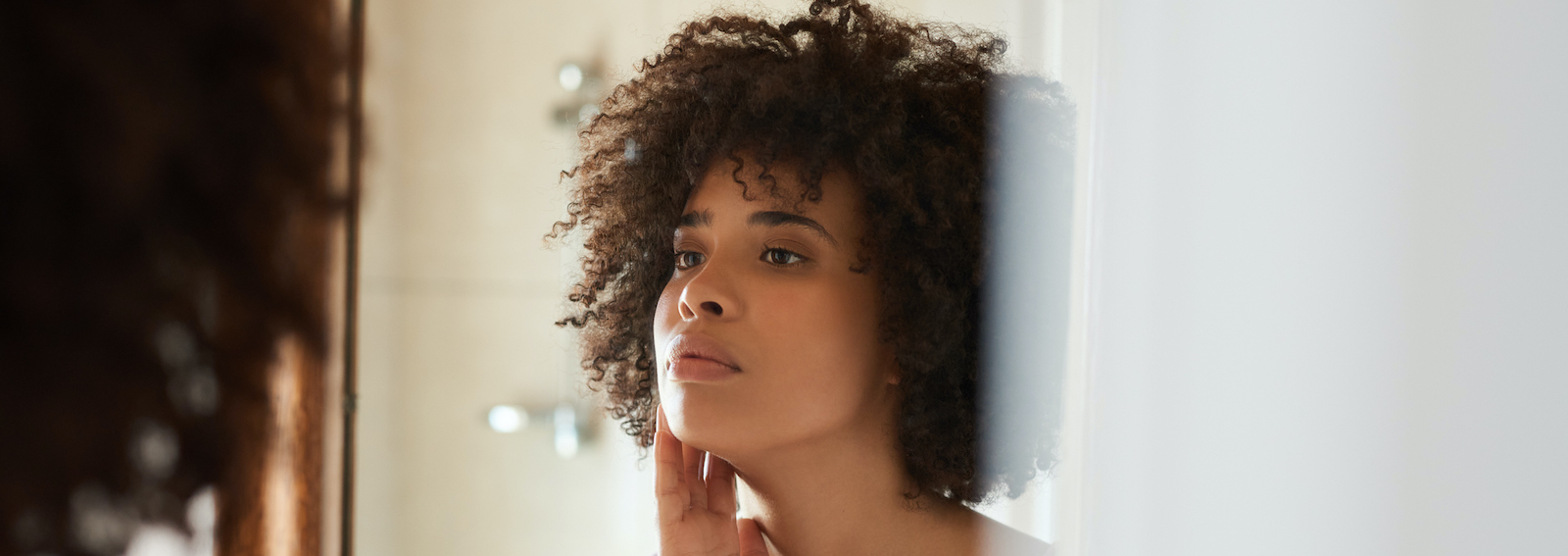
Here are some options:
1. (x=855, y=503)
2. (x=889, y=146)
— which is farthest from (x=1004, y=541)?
(x=889, y=146)

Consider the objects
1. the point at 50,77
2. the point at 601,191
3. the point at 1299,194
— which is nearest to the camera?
the point at 50,77

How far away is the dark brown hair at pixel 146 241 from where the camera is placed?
16 cm

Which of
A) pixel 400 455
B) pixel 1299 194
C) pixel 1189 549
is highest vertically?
pixel 1299 194

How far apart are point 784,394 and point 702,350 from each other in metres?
0.07

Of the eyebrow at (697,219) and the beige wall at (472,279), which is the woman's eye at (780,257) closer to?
the eyebrow at (697,219)

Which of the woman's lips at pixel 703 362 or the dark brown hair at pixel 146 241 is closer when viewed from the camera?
the dark brown hair at pixel 146 241

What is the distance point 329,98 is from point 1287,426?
263mm

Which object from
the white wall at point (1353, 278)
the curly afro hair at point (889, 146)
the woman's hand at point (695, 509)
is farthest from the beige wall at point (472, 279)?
the white wall at point (1353, 278)

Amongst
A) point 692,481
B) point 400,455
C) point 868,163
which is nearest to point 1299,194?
point 868,163

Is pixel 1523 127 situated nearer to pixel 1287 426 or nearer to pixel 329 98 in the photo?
pixel 1287 426

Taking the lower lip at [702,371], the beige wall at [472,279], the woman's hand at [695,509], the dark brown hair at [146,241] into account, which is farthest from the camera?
the beige wall at [472,279]

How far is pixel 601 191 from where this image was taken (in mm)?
958

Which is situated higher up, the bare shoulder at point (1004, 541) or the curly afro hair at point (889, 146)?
the curly afro hair at point (889, 146)

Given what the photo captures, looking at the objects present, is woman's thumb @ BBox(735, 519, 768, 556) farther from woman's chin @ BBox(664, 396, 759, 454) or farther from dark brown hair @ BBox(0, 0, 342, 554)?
dark brown hair @ BBox(0, 0, 342, 554)
